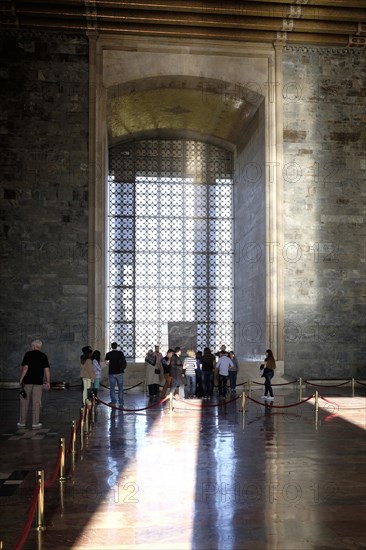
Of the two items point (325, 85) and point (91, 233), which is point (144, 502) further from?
point (325, 85)

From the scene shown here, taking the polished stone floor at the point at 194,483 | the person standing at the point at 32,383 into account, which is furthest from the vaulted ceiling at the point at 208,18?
the polished stone floor at the point at 194,483

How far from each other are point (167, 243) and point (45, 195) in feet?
20.0

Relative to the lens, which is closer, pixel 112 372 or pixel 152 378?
pixel 112 372

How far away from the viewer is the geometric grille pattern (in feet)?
70.4

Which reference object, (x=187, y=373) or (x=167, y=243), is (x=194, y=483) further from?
(x=167, y=243)

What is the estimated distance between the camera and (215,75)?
1766 cm

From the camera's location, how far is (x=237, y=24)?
16.9 metres

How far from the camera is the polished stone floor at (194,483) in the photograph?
462 cm

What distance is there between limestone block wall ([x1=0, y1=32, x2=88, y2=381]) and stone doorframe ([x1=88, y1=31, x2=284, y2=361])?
0.84ft

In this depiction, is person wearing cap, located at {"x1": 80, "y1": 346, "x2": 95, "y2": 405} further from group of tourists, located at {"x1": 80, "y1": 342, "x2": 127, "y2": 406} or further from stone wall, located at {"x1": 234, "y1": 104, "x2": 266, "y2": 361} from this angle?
stone wall, located at {"x1": 234, "y1": 104, "x2": 266, "y2": 361}

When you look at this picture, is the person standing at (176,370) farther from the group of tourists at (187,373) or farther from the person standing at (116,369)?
the person standing at (116,369)

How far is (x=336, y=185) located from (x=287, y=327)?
14.2ft

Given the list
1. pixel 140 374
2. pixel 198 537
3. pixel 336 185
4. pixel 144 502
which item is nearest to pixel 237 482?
pixel 144 502

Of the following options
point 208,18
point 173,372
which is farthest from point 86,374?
point 208,18
